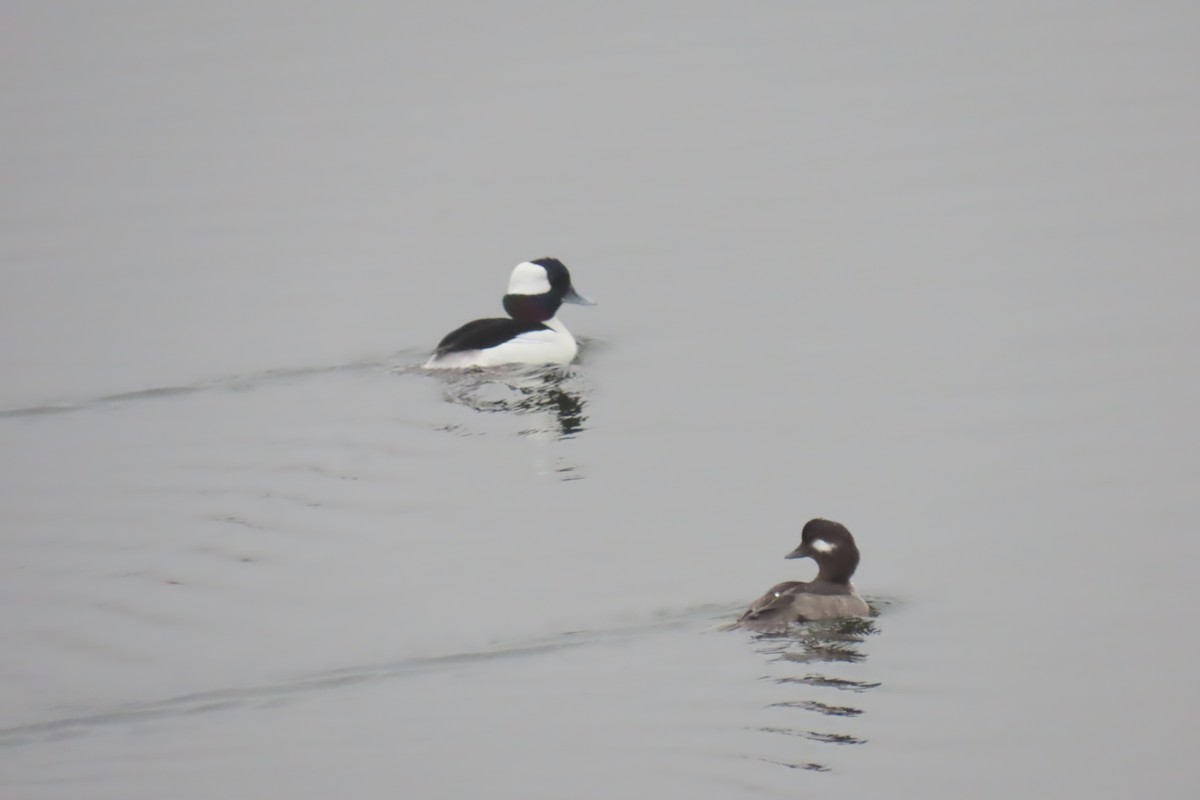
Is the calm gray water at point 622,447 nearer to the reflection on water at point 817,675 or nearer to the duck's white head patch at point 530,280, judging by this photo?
the reflection on water at point 817,675

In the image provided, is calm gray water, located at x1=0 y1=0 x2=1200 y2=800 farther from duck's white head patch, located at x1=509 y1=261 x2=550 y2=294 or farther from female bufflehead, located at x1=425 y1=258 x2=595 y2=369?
duck's white head patch, located at x1=509 y1=261 x2=550 y2=294

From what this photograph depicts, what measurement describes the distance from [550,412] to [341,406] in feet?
5.34

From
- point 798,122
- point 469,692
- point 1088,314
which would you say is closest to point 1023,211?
point 1088,314

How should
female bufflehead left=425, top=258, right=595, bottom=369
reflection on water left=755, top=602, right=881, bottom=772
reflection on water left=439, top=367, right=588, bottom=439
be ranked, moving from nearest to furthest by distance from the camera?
reflection on water left=755, top=602, right=881, bottom=772
reflection on water left=439, top=367, right=588, bottom=439
female bufflehead left=425, top=258, right=595, bottom=369

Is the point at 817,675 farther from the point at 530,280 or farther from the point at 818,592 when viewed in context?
the point at 530,280

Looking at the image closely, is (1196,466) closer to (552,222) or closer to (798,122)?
(552,222)

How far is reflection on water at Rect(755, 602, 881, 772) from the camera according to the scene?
8.78 metres

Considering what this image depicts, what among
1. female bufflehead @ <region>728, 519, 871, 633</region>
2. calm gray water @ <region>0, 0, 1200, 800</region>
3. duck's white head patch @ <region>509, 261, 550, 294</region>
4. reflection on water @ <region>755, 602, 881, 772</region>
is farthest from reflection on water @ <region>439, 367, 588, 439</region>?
reflection on water @ <region>755, 602, 881, 772</region>

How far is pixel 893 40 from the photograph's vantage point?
35.0m

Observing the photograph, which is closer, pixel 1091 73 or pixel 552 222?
pixel 552 222

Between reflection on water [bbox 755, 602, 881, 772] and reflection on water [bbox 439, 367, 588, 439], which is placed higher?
reflection on water [bbox 439, 367, 588, 439]

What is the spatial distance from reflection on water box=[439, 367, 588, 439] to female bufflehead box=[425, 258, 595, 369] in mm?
124

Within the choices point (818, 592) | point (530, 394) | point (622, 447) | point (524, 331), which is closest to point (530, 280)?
point (524, 331)

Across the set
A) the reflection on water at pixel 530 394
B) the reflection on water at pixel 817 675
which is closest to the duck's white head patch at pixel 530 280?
the reflection on water at pixel 530 394
